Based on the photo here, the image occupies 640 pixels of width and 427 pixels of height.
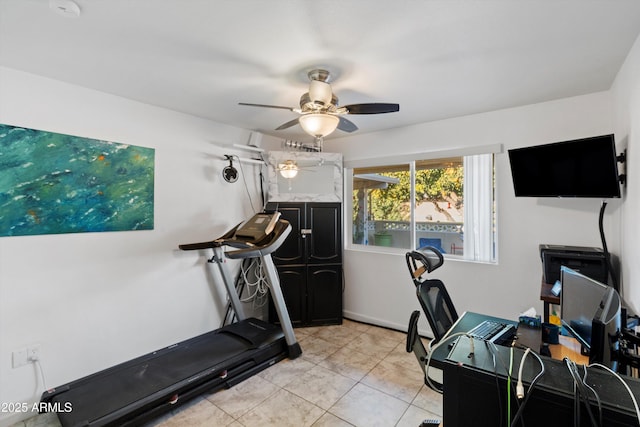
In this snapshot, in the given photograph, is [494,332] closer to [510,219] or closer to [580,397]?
[580,397]

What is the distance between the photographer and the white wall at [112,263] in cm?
216

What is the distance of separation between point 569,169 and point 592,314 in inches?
57.8

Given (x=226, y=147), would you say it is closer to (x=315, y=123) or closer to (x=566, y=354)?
(x=315, y=123)

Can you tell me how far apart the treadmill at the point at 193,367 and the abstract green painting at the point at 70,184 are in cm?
74

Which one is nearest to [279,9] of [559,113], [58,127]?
[58,127]

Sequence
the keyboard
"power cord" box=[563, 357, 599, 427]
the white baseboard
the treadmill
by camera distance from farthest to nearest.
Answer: the white baseboard, the treadmill, the keyboard, "power cord" box=[563, 357, 599, 427]

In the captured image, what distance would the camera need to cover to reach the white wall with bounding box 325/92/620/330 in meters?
2.55

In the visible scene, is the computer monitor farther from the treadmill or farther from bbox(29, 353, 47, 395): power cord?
bbox(29, 353, 47, 395): power cord

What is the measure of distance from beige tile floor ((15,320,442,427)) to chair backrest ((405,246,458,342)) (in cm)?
72

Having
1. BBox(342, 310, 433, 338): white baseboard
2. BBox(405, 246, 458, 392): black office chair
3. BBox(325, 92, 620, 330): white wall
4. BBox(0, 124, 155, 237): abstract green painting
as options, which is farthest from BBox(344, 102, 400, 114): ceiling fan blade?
BBox(342, 310, 433, 338): white baseboard

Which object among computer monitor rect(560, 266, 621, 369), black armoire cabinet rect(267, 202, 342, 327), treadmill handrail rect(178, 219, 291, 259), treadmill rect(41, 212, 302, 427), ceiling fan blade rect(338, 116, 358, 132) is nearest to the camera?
computer monitor rect(560, 266, 621, 369)

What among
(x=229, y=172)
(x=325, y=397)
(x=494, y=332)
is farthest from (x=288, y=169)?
(x=494, y=332)

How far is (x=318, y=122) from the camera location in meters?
2.06

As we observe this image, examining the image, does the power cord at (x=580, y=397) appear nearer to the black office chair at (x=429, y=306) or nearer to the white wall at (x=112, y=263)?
the black office chair at (x=429, y=306)
